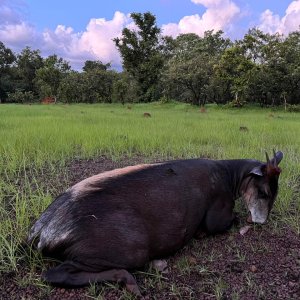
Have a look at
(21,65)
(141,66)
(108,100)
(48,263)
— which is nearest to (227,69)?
(141,66)

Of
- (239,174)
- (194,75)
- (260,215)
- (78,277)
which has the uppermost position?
(194,75)

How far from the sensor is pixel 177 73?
2528cm

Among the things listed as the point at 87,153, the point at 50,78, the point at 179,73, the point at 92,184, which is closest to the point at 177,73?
the point at 179,73

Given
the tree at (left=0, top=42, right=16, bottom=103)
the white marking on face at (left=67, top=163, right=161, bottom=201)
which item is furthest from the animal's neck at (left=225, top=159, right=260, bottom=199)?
the tree at (left=0, top=42, right=16, bottom=103)

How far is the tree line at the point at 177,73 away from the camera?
22.8 metres

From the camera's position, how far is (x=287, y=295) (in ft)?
7.98

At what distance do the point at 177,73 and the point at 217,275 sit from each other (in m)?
23.5

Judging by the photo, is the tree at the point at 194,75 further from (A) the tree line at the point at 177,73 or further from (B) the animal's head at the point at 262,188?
(B) the animal's head at the point at 262,188

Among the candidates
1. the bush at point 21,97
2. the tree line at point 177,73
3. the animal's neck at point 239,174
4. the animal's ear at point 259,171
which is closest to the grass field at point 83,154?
the animal's neck at point 239,174

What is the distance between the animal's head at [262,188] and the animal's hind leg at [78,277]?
148 centimetres

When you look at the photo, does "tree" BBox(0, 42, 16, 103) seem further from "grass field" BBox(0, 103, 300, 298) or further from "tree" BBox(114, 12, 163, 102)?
"grass field" BBox(0, 103, 300, 298)

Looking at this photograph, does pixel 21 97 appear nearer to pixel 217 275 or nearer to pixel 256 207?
pixel 256 207

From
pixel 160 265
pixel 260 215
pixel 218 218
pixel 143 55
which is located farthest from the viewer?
pixel 143 55

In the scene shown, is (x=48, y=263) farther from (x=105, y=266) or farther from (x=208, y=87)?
(x=208, y=87)
